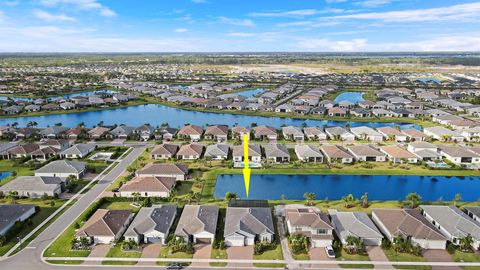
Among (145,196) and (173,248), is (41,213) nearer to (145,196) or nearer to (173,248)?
(145,196)

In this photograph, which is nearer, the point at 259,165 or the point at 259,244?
the point at 259,244

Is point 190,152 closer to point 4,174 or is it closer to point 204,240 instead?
point 204,240

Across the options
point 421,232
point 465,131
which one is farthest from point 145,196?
point 465,131

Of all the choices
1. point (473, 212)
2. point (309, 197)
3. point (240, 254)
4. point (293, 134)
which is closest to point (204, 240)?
point (240, 254)

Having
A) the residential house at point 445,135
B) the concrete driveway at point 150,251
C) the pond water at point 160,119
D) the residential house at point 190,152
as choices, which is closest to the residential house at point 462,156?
the residential house at point 445,135

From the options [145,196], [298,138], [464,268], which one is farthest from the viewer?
[298,138]

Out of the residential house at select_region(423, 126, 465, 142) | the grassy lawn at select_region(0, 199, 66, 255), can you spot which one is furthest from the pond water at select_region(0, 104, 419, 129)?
the grassy lawn at select_region(0, 199, 66, 255)
